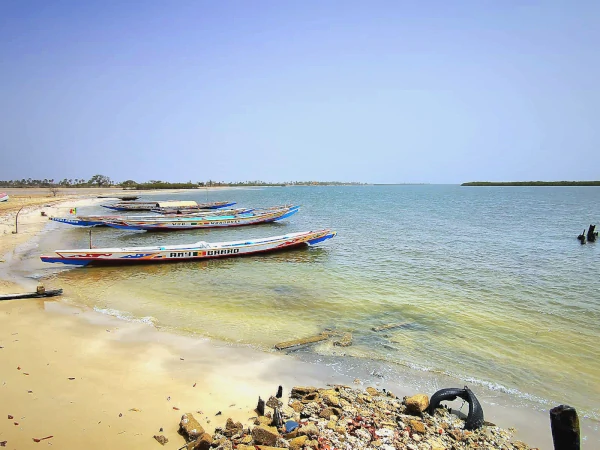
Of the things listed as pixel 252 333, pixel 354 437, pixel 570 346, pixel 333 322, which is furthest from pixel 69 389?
pixel 570 346

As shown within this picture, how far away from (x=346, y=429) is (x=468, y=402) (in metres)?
2.34

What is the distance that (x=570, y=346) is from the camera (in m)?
8.82

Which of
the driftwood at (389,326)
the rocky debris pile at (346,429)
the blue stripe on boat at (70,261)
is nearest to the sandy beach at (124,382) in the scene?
the rocky debris pile at (346,429)

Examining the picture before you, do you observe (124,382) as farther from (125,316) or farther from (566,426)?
(566,426)

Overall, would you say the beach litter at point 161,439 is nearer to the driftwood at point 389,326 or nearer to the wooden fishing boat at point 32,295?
the driftwood at point 389,326

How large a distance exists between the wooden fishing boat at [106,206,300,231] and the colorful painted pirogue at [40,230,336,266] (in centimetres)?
1089

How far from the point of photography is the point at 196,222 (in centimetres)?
2969

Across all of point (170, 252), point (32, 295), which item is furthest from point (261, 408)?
point (170, 252)

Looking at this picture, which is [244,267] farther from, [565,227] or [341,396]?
[565,227]

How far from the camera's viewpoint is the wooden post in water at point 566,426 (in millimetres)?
4098

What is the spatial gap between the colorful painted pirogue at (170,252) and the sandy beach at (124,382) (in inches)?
258

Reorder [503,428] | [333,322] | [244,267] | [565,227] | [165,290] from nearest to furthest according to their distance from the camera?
[503,428] → [333,322] → [165,290] → [244,267] → [565,227]

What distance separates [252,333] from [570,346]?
7.93 m

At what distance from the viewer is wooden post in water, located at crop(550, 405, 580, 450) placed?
4.10 metres
